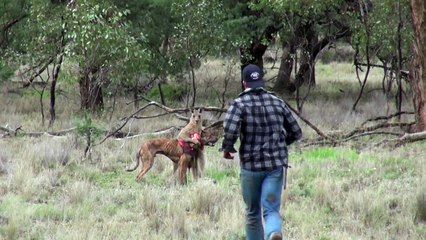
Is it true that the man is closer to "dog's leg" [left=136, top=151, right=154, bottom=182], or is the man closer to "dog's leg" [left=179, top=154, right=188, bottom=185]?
"dog's leg" [left=179, top=154, right=188, bottom=185]

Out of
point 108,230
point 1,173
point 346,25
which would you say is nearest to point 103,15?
point 1,173

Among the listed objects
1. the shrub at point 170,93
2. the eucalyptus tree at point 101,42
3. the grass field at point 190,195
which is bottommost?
the grass field at point 190,195

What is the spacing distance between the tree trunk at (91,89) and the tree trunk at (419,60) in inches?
305

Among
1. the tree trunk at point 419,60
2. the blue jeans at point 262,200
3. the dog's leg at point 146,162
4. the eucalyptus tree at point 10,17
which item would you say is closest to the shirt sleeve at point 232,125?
the blue jeans at point 262,200

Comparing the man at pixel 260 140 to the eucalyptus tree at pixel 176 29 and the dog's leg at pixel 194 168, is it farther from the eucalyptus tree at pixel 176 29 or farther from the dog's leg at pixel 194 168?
the eucalyptus tree at pixel 176 29

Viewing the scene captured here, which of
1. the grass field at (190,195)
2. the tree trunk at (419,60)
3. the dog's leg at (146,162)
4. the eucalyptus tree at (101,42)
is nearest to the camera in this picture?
the grass field at (190,195)

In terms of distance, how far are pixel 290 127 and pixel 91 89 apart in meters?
12.6

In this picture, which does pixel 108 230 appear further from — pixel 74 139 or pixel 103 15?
pixel 103 15

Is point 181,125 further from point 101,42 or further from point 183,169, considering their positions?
point 183,169

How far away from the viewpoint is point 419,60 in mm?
13672

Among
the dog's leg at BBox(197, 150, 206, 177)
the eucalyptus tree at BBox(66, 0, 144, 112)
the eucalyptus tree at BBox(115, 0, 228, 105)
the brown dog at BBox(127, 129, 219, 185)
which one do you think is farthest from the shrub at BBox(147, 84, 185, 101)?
the dog's leg at BBox(197, 150, 206, 177)

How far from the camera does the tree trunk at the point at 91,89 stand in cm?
1786

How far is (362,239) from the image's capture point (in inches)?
296

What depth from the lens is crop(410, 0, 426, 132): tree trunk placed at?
43.8ft
